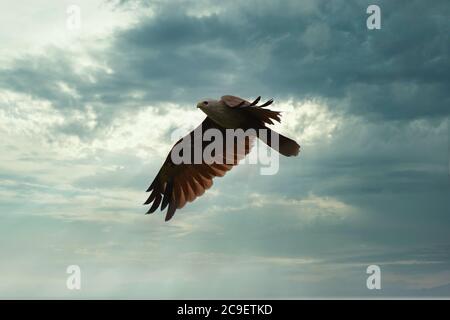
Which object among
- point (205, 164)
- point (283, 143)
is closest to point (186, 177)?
point (205, 164)

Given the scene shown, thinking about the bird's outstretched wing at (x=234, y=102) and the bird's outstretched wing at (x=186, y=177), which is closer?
the bird's outstretched wing at (x=234, y=102)

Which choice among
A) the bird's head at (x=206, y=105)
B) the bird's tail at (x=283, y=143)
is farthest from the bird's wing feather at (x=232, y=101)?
the bird's tail at (x=283, y=143)

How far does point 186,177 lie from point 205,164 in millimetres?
514

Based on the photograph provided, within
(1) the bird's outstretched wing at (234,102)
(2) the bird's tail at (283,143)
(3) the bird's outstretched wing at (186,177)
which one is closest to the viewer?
(1) the bird's outstretched wing at (234,102)

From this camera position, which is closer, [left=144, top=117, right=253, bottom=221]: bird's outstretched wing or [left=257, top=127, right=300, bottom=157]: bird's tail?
[left=257, top=127, right=300, bottom=157]: bird's tail

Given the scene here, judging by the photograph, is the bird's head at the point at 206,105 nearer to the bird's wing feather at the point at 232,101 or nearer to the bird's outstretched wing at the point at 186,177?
the bird's wing feather at the point at 232,101

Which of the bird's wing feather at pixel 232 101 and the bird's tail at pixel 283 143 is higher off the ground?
the bird's wing feather at pixel 232 101

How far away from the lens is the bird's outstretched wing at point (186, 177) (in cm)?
1181

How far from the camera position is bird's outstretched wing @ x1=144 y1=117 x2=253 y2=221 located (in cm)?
1181

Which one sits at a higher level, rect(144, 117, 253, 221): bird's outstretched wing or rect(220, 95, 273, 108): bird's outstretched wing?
rect(220, 95, 273, 108): bird's outstretched wing

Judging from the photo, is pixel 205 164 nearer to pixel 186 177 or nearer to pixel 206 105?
pixel 186 177

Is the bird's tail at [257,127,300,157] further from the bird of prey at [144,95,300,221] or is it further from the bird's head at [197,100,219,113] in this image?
the bird's head at [197,100,219,113]

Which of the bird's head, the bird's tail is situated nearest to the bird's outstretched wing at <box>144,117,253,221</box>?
the bird's tail
